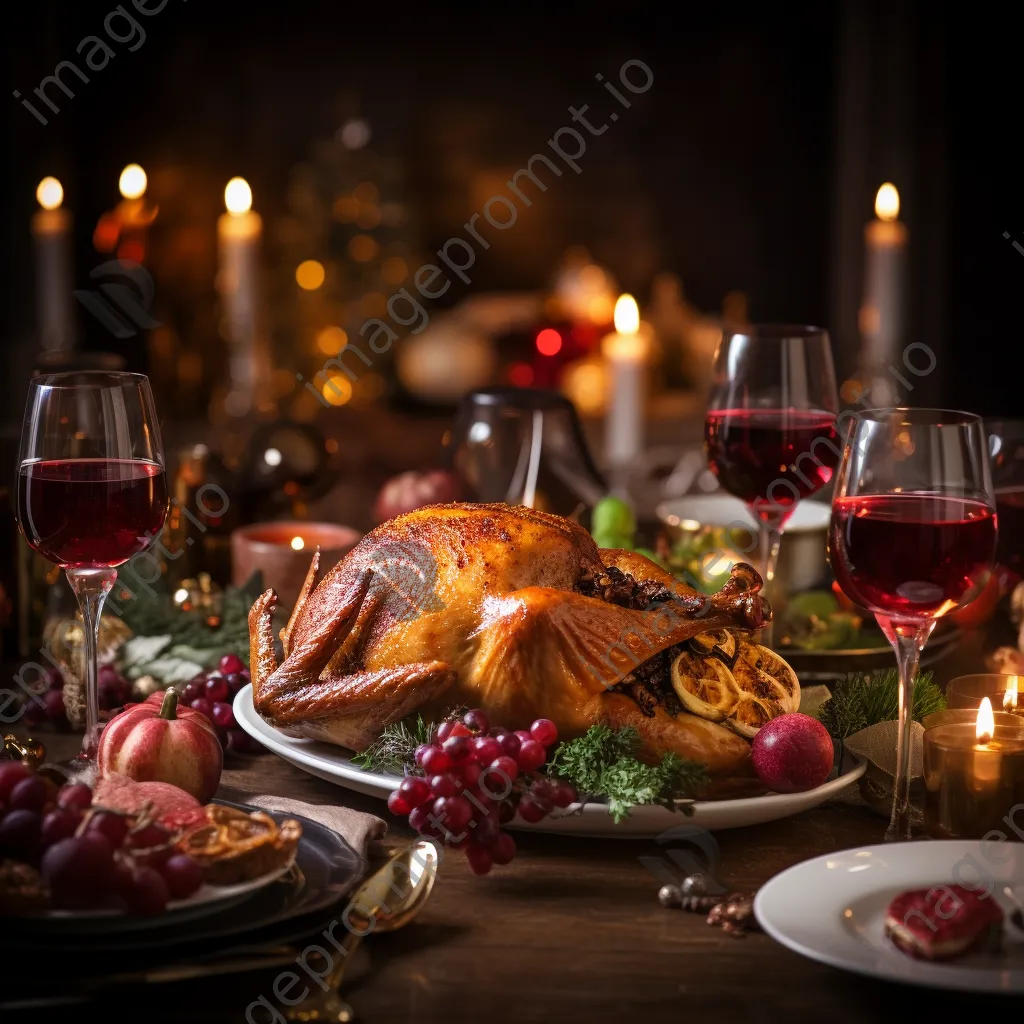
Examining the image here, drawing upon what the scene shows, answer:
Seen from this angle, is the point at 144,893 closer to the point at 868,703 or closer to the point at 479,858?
the point at 479,858

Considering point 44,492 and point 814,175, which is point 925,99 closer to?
point 814,175

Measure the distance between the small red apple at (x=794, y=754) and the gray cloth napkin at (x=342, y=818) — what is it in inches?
11.8

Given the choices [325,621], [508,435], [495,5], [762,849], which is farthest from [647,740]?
[495,5]

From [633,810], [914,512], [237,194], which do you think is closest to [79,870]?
[633,810]

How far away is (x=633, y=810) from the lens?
1039 mm

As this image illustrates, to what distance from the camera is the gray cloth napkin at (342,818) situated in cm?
102

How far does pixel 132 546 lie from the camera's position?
3.90 ft

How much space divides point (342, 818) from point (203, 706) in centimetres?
31

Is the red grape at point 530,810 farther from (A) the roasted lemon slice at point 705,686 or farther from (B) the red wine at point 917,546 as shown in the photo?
(B) the red wine at point 917,546

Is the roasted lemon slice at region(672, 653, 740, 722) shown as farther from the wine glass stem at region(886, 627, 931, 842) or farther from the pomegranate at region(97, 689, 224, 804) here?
the pomegranate at region(97, 689, 224, 804)

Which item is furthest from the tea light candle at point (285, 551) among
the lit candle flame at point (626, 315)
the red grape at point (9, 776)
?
the lit candle flame at point (626, 315)

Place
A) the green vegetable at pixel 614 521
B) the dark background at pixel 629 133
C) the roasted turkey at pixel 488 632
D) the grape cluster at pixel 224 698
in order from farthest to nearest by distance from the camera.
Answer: the dark background at pixel 629 133 → the green vegetable at pixel 614 521 → the grape cluster at pixel 224 698 → the roasted turkey at pixel 488 632

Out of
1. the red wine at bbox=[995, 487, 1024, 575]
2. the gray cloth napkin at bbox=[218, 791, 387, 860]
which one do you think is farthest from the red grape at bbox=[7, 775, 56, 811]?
the red wine at bbox=[995, 487, 1024, 575]

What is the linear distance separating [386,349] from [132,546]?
3011 mm
